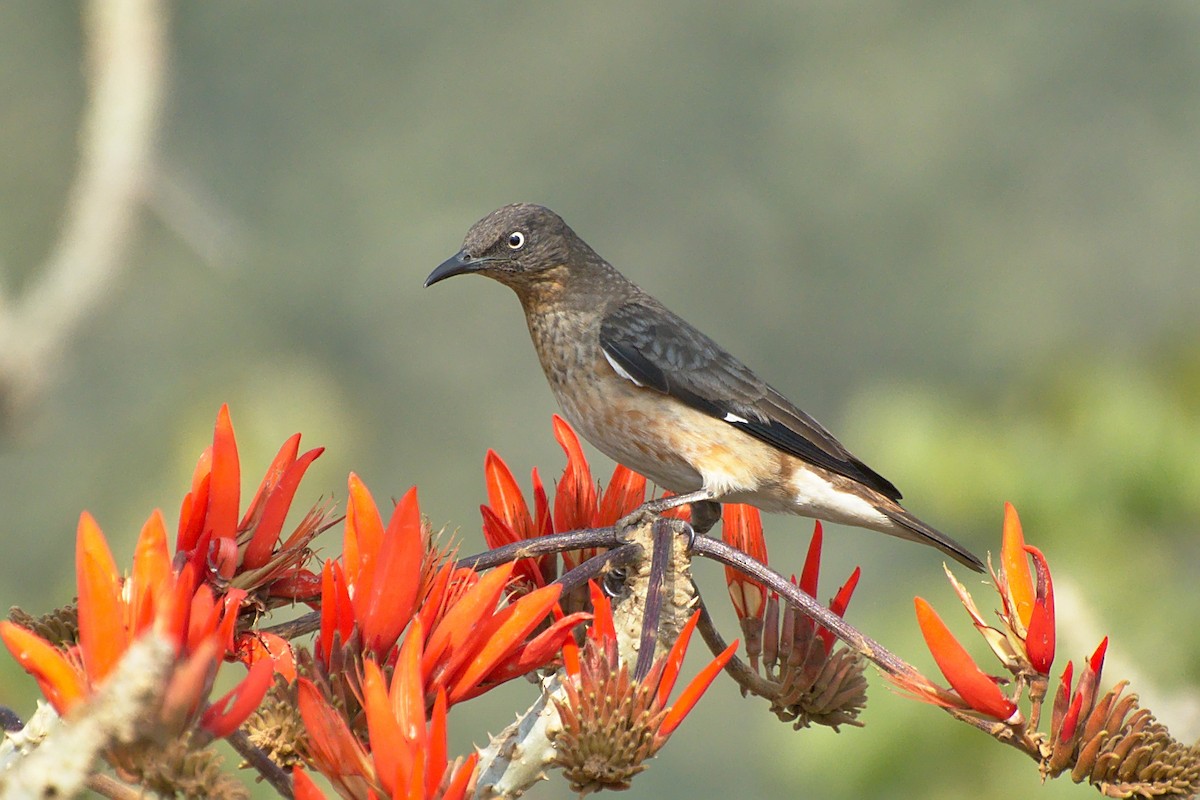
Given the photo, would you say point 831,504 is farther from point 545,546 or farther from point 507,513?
point 545,546

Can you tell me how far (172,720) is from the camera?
1.86 m

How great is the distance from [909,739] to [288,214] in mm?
45506

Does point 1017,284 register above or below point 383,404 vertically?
above

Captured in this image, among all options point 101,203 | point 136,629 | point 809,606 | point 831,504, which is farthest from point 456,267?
point 101,203

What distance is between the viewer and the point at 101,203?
9.02 meters

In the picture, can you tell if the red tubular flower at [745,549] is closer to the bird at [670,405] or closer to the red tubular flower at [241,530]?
the red tubular flower at [241,530]

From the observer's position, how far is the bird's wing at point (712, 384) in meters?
5.39

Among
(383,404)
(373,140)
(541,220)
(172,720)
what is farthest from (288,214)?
(172,720)

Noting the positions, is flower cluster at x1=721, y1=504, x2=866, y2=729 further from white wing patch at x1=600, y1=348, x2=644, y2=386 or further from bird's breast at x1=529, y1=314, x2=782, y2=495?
white wing patch at x1=600, y1=348, x2=644, y2=386

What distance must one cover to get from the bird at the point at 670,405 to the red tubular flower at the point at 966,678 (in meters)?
2.42

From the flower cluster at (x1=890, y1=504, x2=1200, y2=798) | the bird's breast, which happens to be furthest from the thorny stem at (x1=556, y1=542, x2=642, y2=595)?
the bird's breast

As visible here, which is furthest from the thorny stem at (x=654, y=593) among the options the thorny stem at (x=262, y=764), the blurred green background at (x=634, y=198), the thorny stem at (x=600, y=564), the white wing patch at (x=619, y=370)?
the blurred green background at (x=634, y=198)

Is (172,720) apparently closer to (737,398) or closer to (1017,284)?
(737,398)

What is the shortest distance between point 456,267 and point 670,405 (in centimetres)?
96
